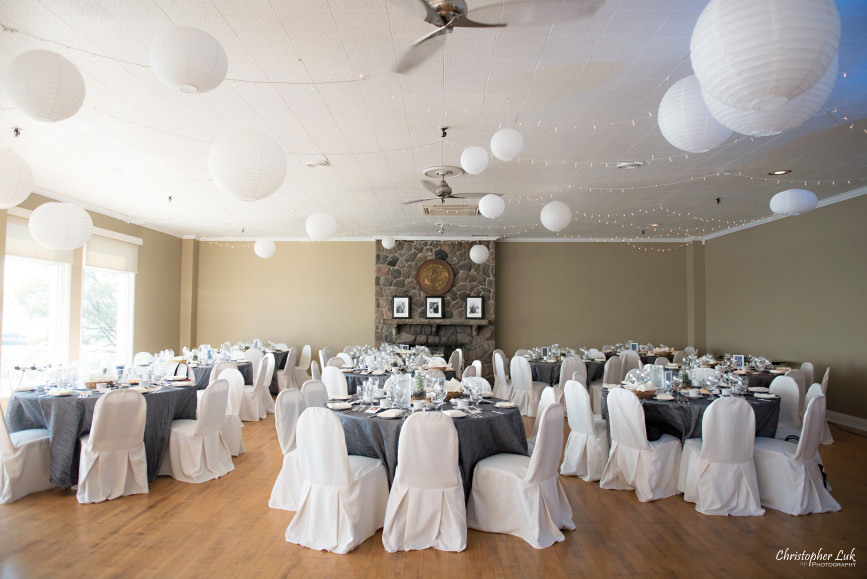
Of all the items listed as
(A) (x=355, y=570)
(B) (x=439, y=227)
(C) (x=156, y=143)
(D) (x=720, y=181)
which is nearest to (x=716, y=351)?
(D) (x=720, y=181)

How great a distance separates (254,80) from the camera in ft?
13.1

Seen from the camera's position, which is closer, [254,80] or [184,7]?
[184,7]

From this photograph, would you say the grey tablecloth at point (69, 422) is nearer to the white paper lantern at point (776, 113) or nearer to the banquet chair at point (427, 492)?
the banquet chair at point (427, 492)

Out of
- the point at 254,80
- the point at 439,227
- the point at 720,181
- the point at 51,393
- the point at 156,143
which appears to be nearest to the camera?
the point at 254,80

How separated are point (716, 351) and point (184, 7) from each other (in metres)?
11.1

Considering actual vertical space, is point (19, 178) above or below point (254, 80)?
below

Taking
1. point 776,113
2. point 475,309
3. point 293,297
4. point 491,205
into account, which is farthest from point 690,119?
point 293,297

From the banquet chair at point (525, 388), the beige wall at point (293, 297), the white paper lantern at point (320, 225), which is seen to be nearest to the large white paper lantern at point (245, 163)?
the white paper lantern at point (320, 225)

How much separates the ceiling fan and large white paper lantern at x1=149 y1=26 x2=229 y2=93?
40.1 inches

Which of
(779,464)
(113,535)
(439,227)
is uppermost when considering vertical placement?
(439,227)

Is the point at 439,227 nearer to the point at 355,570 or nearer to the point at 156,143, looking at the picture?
the point at 156,143

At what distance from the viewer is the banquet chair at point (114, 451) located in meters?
4.37

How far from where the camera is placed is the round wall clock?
11477 mm

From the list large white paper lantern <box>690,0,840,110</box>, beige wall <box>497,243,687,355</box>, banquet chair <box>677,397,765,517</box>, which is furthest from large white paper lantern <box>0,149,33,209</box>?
beige wall <box>497,243,687,355</box>
